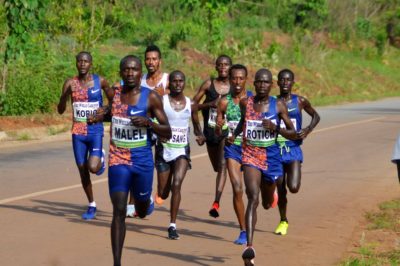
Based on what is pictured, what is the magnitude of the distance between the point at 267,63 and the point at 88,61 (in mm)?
29174

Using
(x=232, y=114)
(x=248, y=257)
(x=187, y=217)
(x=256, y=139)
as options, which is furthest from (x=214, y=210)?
(x=248, y=257)

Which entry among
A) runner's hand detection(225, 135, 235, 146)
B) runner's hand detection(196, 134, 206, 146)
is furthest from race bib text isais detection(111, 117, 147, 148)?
runner's hand detection(196, 134, 206, 146)

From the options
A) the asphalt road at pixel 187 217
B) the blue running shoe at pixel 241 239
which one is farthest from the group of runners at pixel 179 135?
the asphalt road at pixel 187 217

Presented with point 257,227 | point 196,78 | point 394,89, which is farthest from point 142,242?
point 394,89

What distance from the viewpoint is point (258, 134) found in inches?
359

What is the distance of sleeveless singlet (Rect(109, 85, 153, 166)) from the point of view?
8.28 m

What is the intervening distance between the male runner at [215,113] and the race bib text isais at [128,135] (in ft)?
9.72

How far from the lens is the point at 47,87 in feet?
75.7

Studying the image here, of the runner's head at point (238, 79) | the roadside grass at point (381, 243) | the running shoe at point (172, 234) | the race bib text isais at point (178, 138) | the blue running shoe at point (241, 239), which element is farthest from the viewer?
the runner's head at point (238, 79)

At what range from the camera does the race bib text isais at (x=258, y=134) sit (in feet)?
29.8

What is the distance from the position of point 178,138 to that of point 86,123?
121 cm

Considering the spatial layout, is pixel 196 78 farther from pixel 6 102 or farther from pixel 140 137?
Result: pixel 140 137

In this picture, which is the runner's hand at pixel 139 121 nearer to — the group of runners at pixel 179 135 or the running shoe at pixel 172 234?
the group of runners at pixel 179 135

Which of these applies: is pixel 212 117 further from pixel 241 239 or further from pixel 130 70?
pixel 130 70
